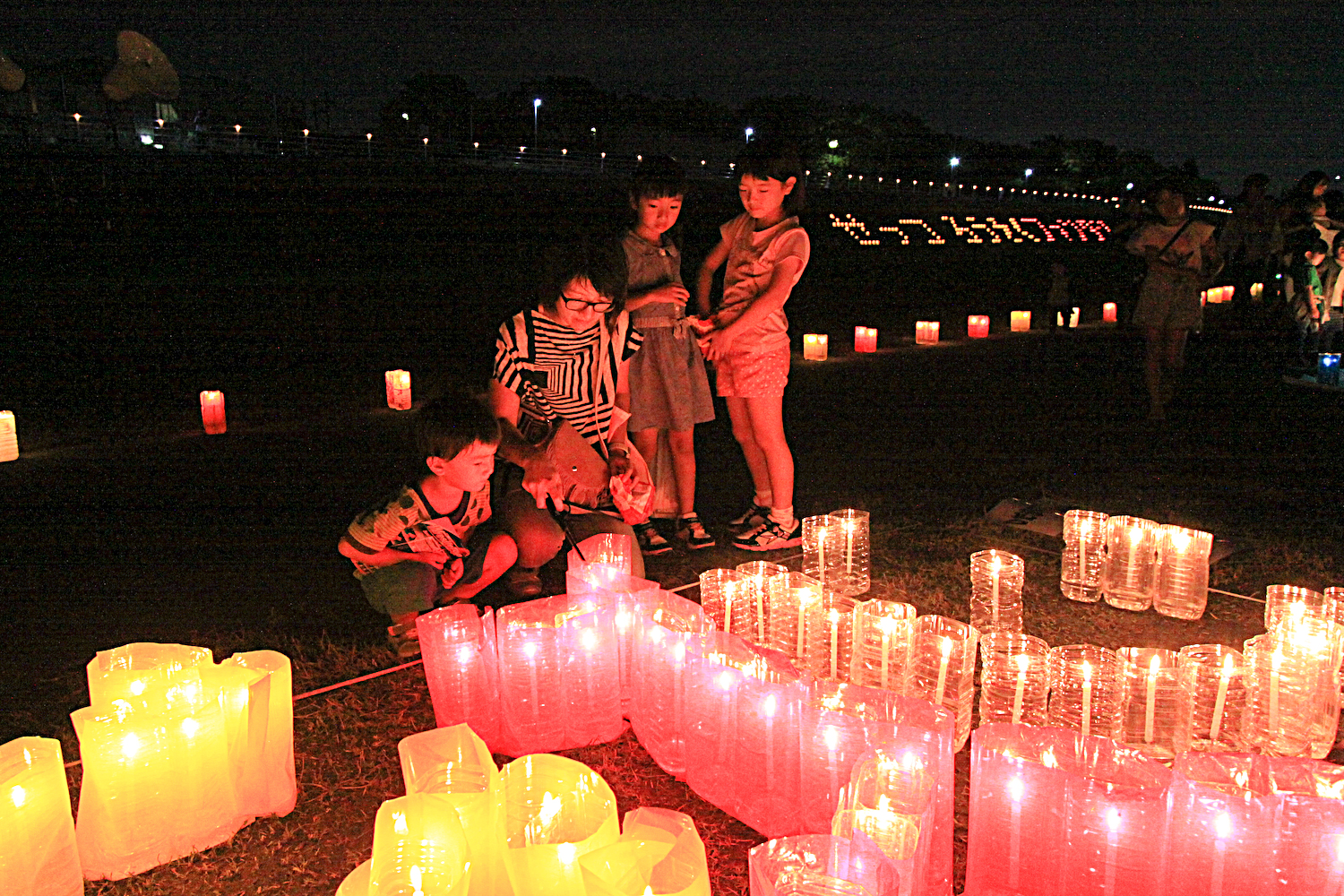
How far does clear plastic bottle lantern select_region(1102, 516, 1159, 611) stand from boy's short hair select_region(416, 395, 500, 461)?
234cm

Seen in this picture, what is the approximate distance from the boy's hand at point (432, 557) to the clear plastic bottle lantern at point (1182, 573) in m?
2.57

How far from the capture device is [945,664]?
2754 millimetres

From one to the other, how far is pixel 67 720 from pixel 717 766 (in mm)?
1989

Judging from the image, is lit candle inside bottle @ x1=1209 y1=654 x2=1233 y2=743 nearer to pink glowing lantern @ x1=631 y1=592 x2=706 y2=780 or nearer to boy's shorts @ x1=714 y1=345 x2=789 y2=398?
pink glowing lantern @ x1=631 y1=592 x2=706 y2=780

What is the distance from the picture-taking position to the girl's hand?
14.9ft

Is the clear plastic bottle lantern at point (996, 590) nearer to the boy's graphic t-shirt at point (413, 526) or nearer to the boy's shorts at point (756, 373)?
the boy's shorts at point (756, 373)

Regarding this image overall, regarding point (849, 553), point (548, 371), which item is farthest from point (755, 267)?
point (849, 553)

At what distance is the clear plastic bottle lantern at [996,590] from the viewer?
3518 millimetres

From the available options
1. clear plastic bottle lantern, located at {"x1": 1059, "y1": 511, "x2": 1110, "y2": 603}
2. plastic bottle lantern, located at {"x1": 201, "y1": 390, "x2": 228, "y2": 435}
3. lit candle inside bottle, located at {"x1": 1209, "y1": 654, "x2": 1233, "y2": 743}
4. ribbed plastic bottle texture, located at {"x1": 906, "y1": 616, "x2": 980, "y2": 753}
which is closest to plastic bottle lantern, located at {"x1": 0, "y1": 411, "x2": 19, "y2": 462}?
plastic bottle lantern, located at {"x1": 201, "y1": 390, "x2": 228, "y2": 435}

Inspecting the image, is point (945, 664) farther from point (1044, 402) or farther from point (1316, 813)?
point (1044, 402)

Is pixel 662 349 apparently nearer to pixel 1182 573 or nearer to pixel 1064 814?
pixel 1182 573

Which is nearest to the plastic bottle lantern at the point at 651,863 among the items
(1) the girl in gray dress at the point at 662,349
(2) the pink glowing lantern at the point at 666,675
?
(2) the pink glowing lantern at the point at 666,675

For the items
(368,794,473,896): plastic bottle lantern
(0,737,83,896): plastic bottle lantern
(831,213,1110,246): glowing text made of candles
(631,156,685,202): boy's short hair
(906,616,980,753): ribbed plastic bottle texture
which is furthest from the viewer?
(831,213,1110,246): glowing text made of candles

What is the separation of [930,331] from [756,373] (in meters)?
8.47
